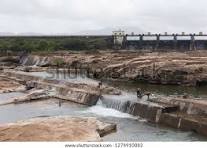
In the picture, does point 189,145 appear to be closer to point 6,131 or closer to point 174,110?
point 6,131

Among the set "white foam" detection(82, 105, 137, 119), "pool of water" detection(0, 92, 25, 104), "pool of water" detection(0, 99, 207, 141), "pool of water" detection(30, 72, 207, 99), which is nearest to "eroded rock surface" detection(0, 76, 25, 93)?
"pool of water" detection(0, 92, 25, 104)

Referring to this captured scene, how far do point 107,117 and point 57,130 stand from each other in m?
10.6

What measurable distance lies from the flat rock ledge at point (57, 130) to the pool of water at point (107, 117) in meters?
1.40

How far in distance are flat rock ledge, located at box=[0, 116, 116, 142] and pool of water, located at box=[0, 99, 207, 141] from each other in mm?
1405

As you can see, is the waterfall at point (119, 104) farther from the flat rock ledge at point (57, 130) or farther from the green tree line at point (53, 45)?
the green tree line at point (53, 45)

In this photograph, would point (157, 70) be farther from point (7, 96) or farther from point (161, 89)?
point (7, 96)

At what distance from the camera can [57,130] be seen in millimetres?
27797

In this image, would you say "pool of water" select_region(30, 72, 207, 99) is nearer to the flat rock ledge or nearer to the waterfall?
the waterfall

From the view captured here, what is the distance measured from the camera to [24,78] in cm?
6781

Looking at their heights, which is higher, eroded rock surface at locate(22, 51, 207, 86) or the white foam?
eroded rock surface at locate(22, 51, 207, 86)

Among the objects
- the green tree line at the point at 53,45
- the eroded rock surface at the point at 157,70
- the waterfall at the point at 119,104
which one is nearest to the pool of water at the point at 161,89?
the eroded rock surface at the point at 157,70

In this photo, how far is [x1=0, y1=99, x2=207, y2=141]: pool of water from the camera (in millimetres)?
29969

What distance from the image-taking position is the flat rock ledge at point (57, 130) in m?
26.0

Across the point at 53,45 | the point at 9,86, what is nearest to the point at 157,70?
the point at 9,86
